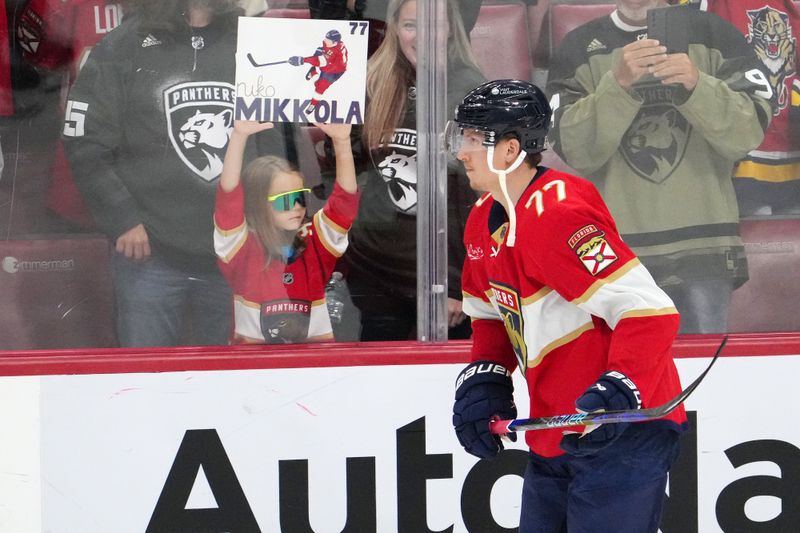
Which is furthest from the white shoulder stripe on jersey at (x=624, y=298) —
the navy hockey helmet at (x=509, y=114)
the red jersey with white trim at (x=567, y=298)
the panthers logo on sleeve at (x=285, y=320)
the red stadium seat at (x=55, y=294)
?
the red stadium seat at (x=55, y=294)

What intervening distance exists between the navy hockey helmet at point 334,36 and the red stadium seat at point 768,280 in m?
1.21

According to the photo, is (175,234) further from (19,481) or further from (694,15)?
(694,15)

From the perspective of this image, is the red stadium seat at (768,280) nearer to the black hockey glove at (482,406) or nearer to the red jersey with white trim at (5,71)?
the black hockey glove at (482,406)

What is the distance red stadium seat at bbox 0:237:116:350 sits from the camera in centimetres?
296

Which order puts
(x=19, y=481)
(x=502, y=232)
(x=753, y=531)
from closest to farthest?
1. (x=502, y=232)
2. (x=19, y=481)
3. (x=753, y=531)

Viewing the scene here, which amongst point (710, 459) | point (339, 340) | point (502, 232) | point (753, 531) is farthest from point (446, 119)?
point (753, 531)

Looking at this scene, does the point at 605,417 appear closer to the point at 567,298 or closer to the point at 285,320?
the point at 567,298

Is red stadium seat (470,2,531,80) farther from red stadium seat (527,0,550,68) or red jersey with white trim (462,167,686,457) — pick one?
red jersey with white trim (462,167,686,457)

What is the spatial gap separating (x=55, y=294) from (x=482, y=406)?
4.21 feet

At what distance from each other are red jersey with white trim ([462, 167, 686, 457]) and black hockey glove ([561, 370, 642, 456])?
37 mm

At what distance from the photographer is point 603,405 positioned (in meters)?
1.96

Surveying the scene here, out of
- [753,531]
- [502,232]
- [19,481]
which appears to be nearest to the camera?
[502,232]

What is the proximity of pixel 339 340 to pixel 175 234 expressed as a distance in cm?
51

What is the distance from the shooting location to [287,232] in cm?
303
